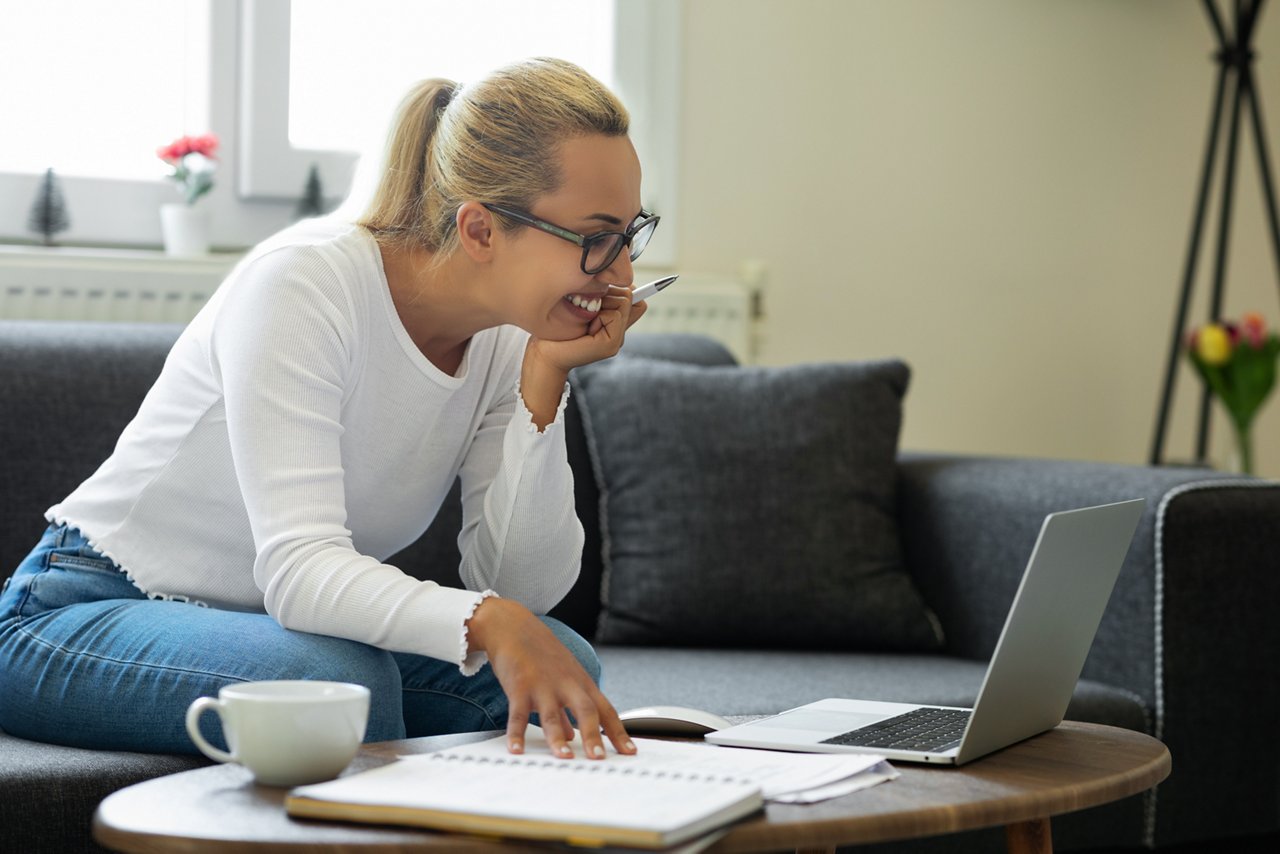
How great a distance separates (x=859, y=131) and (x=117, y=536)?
1999 millimetres

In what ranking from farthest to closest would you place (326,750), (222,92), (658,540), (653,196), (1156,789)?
(653,196)
(222,92)
(658,540)
(1156,789)
(326,750)

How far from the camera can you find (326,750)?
86cm

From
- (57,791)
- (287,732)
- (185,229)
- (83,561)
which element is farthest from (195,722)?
(185,229)

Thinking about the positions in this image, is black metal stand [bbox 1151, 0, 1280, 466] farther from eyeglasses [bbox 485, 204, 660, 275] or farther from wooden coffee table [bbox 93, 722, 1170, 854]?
wooden coffee table [bbox 93, 722, 1170, 854]

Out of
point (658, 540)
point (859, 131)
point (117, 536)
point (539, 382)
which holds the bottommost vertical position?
point (658, 540)

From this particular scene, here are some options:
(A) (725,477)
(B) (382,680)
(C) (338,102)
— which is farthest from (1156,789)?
(C) (338,102)

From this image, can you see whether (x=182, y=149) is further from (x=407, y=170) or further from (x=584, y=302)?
(x=584, y=302)

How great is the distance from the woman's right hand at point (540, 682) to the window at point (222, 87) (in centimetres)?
154

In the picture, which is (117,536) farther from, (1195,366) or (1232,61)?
(1232,61)

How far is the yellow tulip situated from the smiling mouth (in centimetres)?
193

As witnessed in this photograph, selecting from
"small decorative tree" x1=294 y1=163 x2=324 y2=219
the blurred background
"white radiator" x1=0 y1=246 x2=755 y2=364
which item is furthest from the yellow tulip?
"white radiator" x1=0 y1=246 x2=755 y2=364

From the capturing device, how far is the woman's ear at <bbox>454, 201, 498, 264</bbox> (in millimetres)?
1338

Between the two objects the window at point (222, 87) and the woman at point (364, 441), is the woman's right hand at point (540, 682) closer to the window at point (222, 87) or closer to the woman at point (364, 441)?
the woman at point (364, 441)

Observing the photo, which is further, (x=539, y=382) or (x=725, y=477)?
(x=725, y=477)
